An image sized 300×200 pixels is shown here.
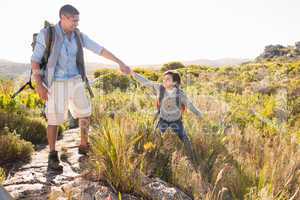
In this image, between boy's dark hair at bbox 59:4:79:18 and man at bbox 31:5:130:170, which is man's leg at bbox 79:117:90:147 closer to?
man at bbox 31:5:130:170

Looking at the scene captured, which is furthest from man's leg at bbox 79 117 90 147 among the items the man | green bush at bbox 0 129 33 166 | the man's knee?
green bush at bbox 0 129 33 166

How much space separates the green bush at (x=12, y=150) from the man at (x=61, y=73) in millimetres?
475

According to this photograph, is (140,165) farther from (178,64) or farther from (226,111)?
(178,64)

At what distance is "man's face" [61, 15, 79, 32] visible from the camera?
4219 millimetres

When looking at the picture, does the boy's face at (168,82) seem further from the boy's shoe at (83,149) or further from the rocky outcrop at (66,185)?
the rocky outcrop at (66,185)

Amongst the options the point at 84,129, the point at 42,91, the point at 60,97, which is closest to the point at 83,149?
the point at 84,129

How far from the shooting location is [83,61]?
452 centimetres

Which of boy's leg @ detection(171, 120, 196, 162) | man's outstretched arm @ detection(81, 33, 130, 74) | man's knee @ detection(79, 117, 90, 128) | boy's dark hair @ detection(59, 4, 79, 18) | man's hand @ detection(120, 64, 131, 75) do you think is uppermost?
boy's dark hair @ detection(59, 4, 79, 18)

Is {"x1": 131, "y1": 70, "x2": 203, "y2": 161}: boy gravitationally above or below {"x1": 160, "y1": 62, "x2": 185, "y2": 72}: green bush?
above

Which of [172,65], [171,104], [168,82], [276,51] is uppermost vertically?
[276,51]

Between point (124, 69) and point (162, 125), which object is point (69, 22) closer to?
point (124, 69)

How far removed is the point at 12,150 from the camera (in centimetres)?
454

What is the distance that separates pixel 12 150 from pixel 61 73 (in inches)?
43.8

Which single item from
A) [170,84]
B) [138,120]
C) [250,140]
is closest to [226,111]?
[250,140]
